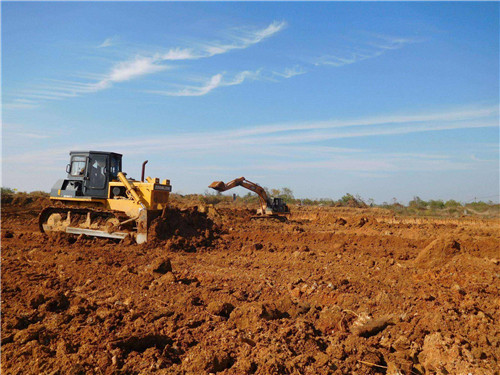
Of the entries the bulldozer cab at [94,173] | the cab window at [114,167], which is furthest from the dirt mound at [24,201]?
the cab window at [114,167]

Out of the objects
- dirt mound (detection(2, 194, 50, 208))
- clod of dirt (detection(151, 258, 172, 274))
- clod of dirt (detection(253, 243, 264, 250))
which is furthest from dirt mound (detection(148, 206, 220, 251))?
dirt mound (detection(2, 194, 50, 208))

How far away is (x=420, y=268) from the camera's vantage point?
8.75 meters

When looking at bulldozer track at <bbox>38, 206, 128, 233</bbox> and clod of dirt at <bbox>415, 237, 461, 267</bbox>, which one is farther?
bulldozer track at <bbox>38, 206, 128, 233</bbox>

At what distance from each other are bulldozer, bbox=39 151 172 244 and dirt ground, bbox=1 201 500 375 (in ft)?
4.91

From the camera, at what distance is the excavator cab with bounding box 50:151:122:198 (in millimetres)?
12039

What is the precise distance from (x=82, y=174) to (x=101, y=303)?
25.9ft

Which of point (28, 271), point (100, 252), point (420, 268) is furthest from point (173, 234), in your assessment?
point (420, 268)

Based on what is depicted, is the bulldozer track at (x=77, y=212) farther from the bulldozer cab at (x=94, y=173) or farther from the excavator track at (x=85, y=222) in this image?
the bulldozer cab at (x=94, y=173)

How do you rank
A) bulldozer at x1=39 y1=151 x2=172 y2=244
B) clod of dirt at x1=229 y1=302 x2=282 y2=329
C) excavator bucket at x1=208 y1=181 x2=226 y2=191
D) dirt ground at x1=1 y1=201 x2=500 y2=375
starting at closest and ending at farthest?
dirt ground at x1=1 y1=201 x2=500 y2=375 < clod of dirt at x1=229 y1=302 x2=282 y2=329 < bulldozer at x1=39 y1=151 x2=172 y2=244 < excavator bucket at x1=208 y1=181 x2=226 y2=191

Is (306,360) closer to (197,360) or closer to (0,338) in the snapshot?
(197,360)

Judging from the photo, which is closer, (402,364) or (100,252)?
(402,364)

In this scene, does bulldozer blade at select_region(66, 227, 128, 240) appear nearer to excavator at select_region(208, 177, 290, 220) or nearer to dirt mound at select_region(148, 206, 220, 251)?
dirt mound at select_region(148, 206, 220, 251)

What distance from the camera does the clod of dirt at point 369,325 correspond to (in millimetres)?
4632

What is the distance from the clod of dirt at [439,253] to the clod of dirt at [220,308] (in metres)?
5.82
